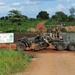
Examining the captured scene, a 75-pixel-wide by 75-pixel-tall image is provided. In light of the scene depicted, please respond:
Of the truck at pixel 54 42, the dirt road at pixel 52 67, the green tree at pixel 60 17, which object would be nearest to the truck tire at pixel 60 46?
the truck at pixel 54 42

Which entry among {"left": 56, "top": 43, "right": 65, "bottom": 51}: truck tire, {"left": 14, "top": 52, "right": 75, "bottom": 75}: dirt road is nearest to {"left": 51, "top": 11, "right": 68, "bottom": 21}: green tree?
{"left": 56, "top": 43, "right": 65, "bottom": 51}: truck tire

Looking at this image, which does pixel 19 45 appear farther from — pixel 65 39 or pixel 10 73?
pixel 10 73

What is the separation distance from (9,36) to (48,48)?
7475 millimetres

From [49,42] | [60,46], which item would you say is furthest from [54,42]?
[60,46]

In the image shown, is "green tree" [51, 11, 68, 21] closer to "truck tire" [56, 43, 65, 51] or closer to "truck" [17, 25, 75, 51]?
"truck" [17, 25, 75, 51]

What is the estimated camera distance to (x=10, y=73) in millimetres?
17844

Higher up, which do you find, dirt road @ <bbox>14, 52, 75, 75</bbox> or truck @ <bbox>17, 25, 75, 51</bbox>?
truck @ <bbox>17, 25, 75, 51</bbox>

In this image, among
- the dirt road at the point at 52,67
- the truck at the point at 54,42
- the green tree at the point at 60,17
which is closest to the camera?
the dirt road at the point at 52,67

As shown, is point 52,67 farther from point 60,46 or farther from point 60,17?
point 60,17

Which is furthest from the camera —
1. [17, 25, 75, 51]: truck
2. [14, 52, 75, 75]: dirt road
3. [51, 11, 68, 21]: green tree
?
[51, 11, 68, 21]: green tree

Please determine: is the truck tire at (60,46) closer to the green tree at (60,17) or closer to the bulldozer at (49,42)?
the bulldozer at (49,42)

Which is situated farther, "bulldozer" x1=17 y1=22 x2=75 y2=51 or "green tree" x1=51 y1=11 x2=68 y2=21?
"green tree" x1=51 y1=11 x2=68 y2=21

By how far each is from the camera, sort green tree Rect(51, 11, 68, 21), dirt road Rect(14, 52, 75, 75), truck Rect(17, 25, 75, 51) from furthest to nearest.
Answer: green tree Rect(51, 11, 68, 21), truck Rect(17, 25, 75, 51), dirt road Rect(14, 52, 75, 75)

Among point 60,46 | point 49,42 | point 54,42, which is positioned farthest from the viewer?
point 54,42
